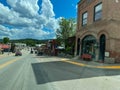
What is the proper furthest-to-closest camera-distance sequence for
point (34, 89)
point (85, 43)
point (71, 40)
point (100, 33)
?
point (71, 40), point (85, 43), point (100, 33), point (34, 89)

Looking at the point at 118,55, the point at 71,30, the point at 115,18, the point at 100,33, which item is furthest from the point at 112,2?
the point at 71,30

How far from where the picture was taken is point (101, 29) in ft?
103

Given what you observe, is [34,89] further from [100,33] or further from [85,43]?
[85,43]

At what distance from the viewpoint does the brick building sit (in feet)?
94.7

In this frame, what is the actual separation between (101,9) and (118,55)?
783cm

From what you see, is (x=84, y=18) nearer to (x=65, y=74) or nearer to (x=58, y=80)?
(x=65, y=74)

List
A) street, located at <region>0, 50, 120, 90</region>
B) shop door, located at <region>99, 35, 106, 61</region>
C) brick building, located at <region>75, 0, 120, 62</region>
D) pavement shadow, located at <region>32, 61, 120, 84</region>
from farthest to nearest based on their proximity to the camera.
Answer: shop door, located at <region>99, 35, 106, 61</region> < brick building, located at <region>75, 0, 120, 62</region> < pavement shadow, located at <region>32, 61, 120, 84</region> < street, located at <region>0, 50, 120, 90</region>

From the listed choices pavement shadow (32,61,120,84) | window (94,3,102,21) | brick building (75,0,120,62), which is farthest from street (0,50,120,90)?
window (94,3,102,21)

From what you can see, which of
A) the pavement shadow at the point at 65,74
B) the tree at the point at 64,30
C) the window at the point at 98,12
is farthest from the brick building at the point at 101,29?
the tree at the point at 64,30

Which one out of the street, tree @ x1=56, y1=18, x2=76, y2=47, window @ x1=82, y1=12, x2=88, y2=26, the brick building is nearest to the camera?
the street

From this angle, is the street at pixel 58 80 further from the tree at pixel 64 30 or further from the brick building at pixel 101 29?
the tree at pixel 64 30

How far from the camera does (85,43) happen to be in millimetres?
39875

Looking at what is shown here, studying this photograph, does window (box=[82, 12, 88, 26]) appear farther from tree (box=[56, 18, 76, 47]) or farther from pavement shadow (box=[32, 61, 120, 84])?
tree (box=[56, 18, 76, 47])

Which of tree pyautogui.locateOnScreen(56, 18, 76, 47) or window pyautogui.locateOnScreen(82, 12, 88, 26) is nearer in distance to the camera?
window pyautogui.locateOnScreen(82, 12, 88, 26)
